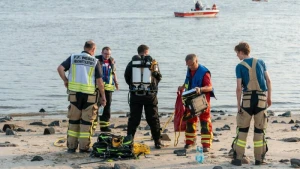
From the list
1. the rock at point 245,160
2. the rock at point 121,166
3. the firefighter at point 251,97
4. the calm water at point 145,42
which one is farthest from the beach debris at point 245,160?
the calm water at point 145,42

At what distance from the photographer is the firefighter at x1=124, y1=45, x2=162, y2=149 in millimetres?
12828

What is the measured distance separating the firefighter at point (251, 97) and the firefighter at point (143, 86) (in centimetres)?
198

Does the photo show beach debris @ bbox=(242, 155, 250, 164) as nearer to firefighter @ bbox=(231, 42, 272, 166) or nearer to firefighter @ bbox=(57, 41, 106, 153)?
firefighter @ bbox=(231, 42, 272, 166)

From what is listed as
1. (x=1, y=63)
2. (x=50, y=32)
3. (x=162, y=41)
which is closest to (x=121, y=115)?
(x=1, y=63)

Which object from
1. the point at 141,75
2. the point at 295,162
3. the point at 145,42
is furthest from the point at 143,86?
the point at 145,42

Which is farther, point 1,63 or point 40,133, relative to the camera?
point 1,63

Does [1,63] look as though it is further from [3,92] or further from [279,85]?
[279,85]

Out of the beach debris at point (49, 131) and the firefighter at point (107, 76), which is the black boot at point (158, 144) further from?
the beach debris at point (49, 131)

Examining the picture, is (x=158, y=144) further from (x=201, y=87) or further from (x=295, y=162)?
(x=295, y=162)

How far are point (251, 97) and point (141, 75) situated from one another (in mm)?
2336

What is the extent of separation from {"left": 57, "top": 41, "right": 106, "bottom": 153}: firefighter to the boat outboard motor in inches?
30.2

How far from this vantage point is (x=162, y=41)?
52438 mm

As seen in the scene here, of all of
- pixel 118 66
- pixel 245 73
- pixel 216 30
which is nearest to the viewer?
pixel 245 73

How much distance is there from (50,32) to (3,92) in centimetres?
3364
